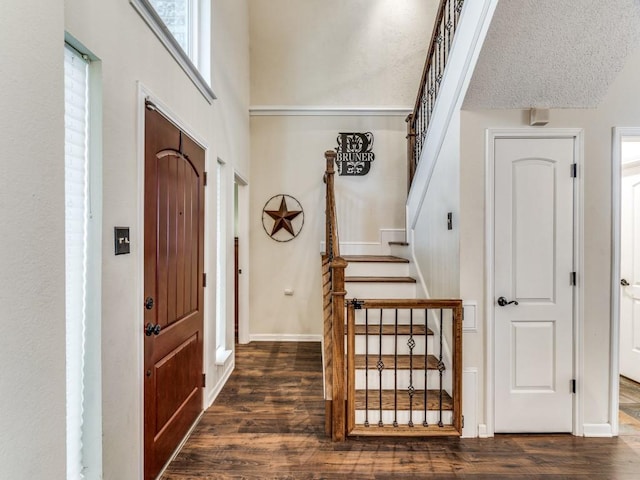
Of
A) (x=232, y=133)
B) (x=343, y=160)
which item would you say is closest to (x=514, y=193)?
(x=343, y=160)

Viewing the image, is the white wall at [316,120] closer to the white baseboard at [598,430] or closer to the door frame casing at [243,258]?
the door frame casing at [243,258]

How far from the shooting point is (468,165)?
2.41 m

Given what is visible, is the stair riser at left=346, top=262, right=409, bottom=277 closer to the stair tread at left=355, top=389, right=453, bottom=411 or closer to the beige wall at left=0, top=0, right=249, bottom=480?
the stair tread at left=355, top=389, right=453, bottom=411

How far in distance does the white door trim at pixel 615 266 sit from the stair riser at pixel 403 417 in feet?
3.89

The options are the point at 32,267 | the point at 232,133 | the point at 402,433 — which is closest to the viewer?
the point at 32,267

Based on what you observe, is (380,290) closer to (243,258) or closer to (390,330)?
(390,330)

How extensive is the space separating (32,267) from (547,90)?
2873 millimetres

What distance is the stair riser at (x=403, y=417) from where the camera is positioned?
2.34 m

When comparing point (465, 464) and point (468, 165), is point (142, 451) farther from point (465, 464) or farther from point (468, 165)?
point (468, 165)

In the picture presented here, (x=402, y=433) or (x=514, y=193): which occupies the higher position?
(x=514, y=193)

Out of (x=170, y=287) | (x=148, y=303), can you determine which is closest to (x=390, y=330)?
(x=170, y=287)

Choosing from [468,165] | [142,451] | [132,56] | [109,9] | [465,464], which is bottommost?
[465,464]

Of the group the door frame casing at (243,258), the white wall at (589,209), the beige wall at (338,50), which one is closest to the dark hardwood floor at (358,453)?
the white wall at (589,209)

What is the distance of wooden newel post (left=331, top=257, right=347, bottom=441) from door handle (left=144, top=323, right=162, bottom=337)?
1077mm
